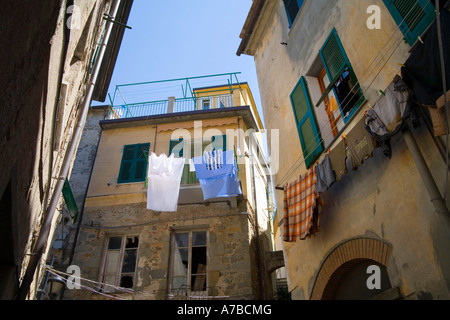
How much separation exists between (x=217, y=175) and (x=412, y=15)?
6053 millimetres

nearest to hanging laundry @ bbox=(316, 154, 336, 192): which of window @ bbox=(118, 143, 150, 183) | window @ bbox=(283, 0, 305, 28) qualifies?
window @ bbox=(283, 0, 305, 28)

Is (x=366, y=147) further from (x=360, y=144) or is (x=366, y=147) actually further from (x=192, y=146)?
(x=192, y=146)

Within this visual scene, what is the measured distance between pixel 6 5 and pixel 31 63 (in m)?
0.88

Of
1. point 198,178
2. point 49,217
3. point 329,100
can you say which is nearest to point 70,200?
point 49,217

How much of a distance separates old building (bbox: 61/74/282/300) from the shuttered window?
4.28 meters

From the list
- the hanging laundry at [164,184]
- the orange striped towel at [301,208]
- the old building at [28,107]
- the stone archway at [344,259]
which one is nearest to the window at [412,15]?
the orange striped towel at [301,208]

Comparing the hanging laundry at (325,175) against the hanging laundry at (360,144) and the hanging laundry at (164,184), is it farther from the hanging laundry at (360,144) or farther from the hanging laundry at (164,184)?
the hanging laundry at (164,184)

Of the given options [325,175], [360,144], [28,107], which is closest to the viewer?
[28,107]

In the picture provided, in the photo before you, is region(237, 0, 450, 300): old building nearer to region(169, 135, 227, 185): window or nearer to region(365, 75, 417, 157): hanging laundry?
region(365, 75, 417, 157): hanging laundry

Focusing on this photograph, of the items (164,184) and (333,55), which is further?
(164,184)

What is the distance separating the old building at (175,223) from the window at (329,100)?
129 inches

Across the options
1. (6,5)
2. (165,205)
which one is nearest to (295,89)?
(165,205)

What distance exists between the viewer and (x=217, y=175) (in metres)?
8.99

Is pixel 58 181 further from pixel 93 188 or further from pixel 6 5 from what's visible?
pixel 93 188
